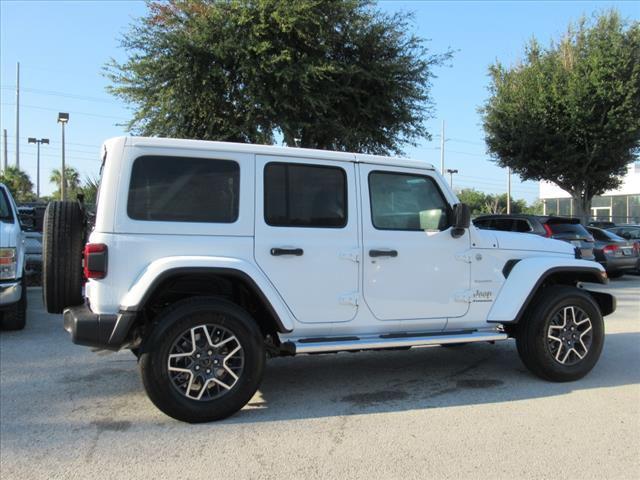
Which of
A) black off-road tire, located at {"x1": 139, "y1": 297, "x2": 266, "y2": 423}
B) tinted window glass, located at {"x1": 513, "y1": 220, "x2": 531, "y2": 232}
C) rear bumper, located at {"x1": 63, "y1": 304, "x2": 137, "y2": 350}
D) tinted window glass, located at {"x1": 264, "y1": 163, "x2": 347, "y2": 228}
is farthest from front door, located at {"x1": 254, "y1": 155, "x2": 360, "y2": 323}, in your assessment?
tinted window glass, located at {"x1": 513, "y1": 220, "x2": 531, "y2": 232}

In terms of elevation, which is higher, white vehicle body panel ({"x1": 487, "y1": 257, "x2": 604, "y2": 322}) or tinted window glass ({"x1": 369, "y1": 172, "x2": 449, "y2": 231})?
tinted window glass ({"x1": 369, "y1": 172, "x2": 449, "y2": 231})

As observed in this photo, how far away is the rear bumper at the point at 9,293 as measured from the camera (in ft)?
23.2

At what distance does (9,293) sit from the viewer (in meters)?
7.13

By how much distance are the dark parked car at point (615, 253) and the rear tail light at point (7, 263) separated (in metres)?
13.4

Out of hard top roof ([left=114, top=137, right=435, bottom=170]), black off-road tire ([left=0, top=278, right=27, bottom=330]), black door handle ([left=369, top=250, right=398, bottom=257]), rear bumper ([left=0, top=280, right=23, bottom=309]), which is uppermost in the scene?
hard top roof ([left=114, top=137, right=435, bottom=170])

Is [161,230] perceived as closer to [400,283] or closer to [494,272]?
[400,283]

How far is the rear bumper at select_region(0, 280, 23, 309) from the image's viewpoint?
7.08 meters

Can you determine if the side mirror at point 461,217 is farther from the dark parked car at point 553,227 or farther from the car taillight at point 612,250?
the car taillight at point 612,250

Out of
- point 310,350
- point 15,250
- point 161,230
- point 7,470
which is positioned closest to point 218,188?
point 161,230

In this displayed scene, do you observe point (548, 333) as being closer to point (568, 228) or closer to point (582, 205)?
point (568, 228)

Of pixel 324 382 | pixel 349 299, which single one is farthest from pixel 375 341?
pixel 324 382

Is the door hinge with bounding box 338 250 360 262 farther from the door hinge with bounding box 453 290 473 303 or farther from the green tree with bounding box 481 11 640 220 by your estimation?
the green tree with bounding box 481 11 640 220

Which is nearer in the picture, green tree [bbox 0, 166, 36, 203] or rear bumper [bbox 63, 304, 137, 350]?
rear bumper [bbox 63, 304, 137, 350]

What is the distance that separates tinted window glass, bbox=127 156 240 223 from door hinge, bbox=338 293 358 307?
1.09 m
